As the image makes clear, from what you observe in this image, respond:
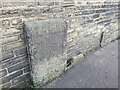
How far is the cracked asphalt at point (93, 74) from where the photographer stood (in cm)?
277

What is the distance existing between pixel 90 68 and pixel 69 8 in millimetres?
1249

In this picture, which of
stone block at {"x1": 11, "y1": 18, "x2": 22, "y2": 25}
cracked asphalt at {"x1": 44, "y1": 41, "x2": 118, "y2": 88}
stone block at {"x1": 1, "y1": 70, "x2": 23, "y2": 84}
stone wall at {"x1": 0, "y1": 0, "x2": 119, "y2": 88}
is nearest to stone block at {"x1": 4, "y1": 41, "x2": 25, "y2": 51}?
stone wall at {"x1": 0, "y1": 0, "x2": 119, "y2": 88}

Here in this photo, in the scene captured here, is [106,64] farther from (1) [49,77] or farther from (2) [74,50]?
(1) [49,77]

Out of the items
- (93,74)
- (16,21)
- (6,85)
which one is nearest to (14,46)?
(16,21)

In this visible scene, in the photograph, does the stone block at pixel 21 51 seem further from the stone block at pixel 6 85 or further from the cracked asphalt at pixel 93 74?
the cracked asphalt at pixel 93 74

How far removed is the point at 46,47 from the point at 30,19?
0.50 meters

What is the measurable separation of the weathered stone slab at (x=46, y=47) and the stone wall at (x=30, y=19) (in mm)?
94

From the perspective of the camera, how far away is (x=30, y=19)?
220 cm

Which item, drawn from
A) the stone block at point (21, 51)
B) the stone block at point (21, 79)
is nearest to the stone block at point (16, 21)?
the stone block at point (21, 51)

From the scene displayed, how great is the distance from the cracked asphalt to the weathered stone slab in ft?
0.70

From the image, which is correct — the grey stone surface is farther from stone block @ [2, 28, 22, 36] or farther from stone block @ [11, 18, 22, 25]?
stone block @ [11, 18, 22, 25]

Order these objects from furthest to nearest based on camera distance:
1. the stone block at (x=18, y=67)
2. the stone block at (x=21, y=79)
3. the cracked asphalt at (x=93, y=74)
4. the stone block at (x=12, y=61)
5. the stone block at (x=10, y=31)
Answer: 1. the cracked asphalt at (x=93, y=74)
2. the stone block at (x=21, y=79)
3. the stone block at (x=18, y=67)
4. the stone block at (x=12, y=61)
5. the stone block at (x=10, y=31)

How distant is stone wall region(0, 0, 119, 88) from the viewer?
2020mm

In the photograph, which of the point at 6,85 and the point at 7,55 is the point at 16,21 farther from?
the point at 6,85
